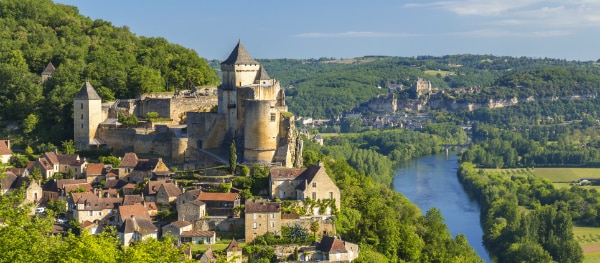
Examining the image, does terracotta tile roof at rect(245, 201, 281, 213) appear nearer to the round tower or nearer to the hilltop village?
the hilltop village

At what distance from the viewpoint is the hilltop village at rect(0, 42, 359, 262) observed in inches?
1377

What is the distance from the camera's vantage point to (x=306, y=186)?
121ft

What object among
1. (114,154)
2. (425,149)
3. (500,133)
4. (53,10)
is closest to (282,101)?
(114,154)

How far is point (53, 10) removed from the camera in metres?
68.2

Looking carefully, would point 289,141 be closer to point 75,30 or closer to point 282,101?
point 282,101

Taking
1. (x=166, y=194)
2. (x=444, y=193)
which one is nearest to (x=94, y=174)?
(x=166, y=194)

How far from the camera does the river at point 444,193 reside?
6456cm

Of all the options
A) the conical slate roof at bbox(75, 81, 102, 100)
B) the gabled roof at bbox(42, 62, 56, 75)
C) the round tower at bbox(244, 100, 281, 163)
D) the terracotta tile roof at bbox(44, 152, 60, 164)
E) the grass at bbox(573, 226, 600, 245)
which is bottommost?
the grass at bbox(573, 226, 600, 245)

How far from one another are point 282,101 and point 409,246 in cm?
989

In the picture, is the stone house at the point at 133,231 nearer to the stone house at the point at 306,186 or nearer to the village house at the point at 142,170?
the village house at the point at 142,170

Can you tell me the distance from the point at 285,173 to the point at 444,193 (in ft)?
144

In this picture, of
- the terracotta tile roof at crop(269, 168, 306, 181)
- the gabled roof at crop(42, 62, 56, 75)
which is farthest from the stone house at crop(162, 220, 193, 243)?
the gabled roof at crop(42, 62, 56, 75)

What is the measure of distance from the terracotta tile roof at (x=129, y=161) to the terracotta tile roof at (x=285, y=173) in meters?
7.34

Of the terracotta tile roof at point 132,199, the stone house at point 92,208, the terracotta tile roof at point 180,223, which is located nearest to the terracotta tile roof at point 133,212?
the terracotta tile roof at point 132,199
